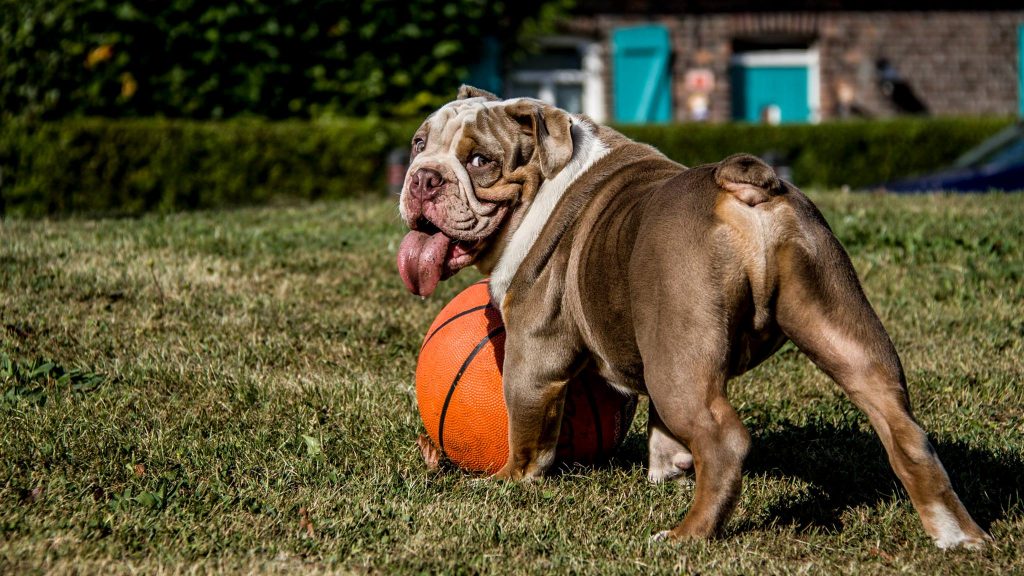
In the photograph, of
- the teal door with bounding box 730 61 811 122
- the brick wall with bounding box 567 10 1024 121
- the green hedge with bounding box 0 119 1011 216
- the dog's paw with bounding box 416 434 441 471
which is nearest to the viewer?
the dog's paw with bounding box 416 434 441 471

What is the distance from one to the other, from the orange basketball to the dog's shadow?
0.22 m

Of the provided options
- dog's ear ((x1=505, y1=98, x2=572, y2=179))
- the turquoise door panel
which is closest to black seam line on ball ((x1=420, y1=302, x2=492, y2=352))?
dog's ear ((x1=505, y1=98, x2=572, y2=179))

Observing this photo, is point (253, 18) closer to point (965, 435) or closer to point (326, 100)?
point (326, 100)

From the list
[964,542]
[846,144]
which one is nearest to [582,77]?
[846,144]

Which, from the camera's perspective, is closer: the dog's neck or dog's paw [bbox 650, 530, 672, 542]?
dog's paw [bbox 650, 530, 672, 542]

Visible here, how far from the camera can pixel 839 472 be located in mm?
4734

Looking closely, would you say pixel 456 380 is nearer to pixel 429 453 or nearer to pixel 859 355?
pixel 429 453

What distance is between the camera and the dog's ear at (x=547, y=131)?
433 cm

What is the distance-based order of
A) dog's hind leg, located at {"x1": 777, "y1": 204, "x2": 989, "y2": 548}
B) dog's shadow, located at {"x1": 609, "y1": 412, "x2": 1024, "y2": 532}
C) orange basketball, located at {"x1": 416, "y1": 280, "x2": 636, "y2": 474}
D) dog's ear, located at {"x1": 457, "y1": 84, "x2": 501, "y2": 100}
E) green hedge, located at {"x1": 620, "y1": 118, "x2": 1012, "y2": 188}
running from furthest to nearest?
green hedge, located at {"x1": 620, "y1": 118, "x2": 1012, "y2": 188}
dog's ear, located at {"x1": 457, "y1": 84, "x2": 501, "y2": 100}
orange basketball, located at {"x1": 416, "y1": 280, "x2": 636, "y2": 474}
dog's shadow, located at {"x1": 609, "y1": 412, "x2": 1024, "y2": 532}
dog's hind leg, located at {"x1": 777, "y1": 204, "x2": 989, "y2": 548}

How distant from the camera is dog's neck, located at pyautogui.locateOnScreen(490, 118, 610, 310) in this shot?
14.3 feet

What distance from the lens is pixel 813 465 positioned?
4.84 meters

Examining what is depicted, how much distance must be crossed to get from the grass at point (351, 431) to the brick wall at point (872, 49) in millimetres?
11138

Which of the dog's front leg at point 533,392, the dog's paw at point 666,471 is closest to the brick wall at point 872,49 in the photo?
the dog's paw at point 666,471

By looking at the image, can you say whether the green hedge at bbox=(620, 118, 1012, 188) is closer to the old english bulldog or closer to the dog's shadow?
the dog's shadow
